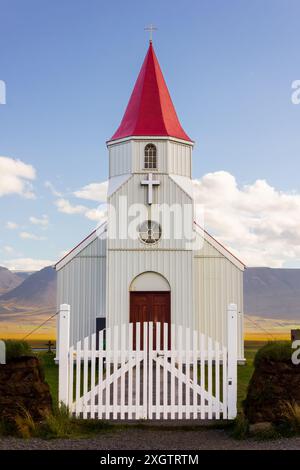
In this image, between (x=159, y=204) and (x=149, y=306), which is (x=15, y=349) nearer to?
(x=149, y=306)

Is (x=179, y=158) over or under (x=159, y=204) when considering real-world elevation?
Answer: over

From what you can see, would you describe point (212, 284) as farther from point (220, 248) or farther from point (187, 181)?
point (187, 181)

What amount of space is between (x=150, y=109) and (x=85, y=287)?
25.8 feet

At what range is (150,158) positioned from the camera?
25594 mm

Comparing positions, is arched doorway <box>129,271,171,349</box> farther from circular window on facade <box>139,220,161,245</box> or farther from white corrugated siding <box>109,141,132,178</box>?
white corrugated siding <box>109,141,132,178</box>

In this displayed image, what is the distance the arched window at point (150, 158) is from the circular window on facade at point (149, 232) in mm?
2315

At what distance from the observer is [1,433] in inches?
432

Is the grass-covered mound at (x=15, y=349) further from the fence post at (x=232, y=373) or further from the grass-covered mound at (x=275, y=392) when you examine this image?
the grass-covered mound at (x=275, y=392)

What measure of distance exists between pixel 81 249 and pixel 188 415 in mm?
15290

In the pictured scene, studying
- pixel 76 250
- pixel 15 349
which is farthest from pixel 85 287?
pixel 15 349

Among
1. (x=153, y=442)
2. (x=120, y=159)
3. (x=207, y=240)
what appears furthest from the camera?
(x=207, y=240)

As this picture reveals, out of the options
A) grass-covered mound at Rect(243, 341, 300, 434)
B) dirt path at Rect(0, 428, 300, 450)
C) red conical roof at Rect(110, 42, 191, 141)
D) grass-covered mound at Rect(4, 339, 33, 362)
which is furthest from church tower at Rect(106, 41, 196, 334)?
dirt path at Rect(0, 428, 300, 450)

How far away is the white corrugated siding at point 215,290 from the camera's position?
25938 millimetres

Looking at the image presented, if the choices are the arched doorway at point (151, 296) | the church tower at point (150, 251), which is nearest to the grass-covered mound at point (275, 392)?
the church tower at point (150, 251)
